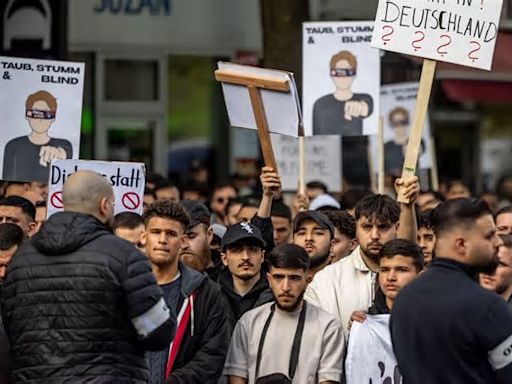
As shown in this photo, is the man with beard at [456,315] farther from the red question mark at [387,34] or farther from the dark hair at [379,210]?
the red question mark at [387,34]

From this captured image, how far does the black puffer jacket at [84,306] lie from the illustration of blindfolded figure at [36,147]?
3959 millimetres

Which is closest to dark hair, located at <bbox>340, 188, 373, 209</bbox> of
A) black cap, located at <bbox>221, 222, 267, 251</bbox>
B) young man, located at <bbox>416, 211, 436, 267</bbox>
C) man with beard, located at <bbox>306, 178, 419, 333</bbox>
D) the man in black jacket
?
young man, located at <bbox>416, 211, 436, 267</bbox>

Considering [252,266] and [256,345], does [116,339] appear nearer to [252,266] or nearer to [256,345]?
[256,345]

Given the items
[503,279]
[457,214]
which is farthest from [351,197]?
[457,214]

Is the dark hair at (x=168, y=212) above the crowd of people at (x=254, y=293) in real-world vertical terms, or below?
above

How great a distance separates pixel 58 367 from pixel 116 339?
0.98 feet

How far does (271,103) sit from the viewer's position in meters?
10.5

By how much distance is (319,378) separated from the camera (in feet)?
28.8

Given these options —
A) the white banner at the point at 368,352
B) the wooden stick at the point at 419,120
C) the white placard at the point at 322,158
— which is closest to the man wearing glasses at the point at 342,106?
the wooden stick at the point at 419,120

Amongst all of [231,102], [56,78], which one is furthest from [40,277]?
[56,78]

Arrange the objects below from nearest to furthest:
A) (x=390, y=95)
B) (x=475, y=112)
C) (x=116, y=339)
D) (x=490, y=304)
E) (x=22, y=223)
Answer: (x=490, y=304) < (x=116, y=339) < (x=22, y=223) < (x=390, y=95) < (x=475, y=112)

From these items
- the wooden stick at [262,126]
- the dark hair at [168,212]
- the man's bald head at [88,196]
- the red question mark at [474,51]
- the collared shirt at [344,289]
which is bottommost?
the collared shirt at [344,289]

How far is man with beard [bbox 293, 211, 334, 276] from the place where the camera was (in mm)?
10195

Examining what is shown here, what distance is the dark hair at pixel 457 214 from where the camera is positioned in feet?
23.2
